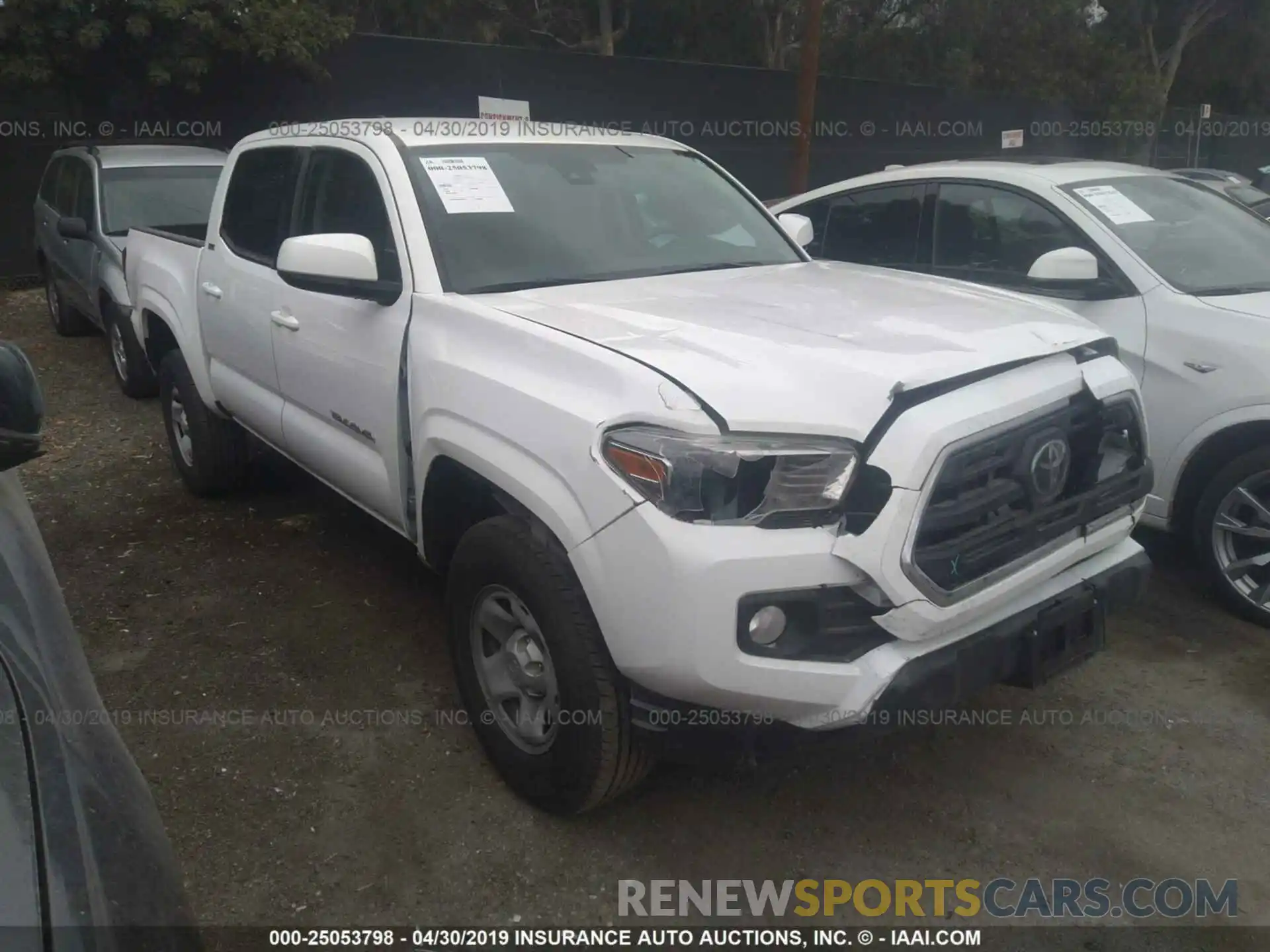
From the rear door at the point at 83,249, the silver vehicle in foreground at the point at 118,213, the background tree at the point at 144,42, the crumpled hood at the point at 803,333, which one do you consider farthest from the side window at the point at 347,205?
the background tree at the point at 144,42

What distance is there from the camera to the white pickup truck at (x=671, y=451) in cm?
229

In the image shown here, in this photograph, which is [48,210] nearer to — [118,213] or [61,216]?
[61,216]

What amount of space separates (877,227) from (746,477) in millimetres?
3450

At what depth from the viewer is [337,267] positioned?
3143 mm

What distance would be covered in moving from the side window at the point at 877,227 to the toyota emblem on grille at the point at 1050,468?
107 inches

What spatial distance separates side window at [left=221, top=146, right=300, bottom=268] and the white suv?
2888 millimetres

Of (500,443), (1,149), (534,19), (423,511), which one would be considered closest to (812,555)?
(500,443)

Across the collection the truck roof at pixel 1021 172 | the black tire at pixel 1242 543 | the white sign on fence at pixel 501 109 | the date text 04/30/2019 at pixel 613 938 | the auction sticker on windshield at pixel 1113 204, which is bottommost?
the date text 04/30/2019 at pixel 613 938

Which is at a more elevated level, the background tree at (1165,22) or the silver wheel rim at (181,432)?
the background tree at (1165,22)

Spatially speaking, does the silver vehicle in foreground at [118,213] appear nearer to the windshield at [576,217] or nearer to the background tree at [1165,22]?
the windshield at [576,217]

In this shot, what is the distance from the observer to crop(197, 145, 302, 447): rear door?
4168 millimetres

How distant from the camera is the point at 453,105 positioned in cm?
1378

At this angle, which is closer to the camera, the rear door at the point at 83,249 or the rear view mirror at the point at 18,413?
the rear view mirror at the point at 18,413

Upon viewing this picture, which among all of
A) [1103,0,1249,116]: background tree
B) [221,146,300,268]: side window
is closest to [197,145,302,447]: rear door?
[221,146,300,268]: side window
